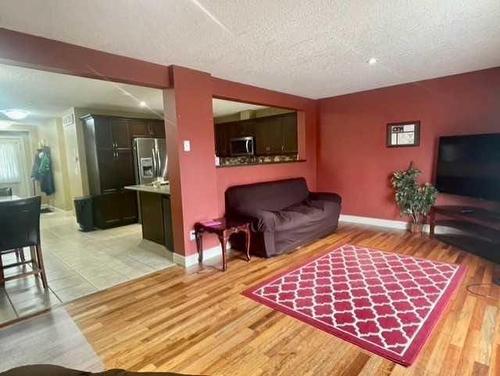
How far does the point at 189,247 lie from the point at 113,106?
12.4 feet

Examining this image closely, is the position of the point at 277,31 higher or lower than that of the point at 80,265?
higher

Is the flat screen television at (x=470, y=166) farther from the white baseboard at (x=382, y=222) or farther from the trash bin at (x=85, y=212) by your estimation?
the trash bin at (x=85, y=212)

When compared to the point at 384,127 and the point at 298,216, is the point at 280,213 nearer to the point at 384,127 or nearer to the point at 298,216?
the point at 298,216

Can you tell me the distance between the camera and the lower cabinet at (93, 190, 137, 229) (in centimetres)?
546

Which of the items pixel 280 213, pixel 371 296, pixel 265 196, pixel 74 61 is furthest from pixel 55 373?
pixel 265 196

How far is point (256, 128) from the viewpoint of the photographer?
22.5ft

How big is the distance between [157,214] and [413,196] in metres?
3.85

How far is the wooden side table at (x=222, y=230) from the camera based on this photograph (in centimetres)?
327

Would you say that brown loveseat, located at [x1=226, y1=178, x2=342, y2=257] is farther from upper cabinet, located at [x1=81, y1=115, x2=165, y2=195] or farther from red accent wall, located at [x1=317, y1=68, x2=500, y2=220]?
upper cabinet, located at [x1=81, y1=115, x2=165, y2=195]

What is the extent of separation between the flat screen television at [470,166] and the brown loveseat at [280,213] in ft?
5.15

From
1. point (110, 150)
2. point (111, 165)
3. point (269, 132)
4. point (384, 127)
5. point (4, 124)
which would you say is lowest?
point (111, 165)

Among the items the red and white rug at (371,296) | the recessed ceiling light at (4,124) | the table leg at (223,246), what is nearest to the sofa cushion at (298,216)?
the red and white rug at (371,296)

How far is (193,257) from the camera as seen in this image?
3551 millimetres

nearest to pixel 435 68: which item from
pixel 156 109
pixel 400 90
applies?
pixel 400 90
